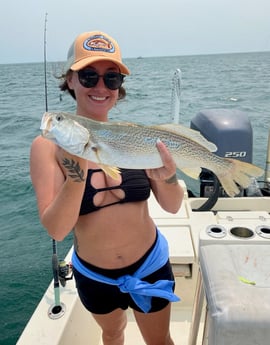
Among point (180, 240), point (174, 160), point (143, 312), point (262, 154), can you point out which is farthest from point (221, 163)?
point (262, 154)

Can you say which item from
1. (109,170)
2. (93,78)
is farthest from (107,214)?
(93,78)

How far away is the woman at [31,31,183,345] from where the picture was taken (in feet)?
5.60

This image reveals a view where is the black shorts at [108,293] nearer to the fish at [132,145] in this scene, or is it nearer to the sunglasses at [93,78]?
the fish at [132,145]

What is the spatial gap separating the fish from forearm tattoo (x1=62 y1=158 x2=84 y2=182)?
0.05 meters

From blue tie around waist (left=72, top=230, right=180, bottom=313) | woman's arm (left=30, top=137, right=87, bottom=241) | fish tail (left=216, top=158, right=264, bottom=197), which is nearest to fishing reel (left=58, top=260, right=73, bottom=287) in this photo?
blue tie around waist (left=72, top=230, right=180, bottom=313)

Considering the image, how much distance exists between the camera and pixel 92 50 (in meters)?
1.81

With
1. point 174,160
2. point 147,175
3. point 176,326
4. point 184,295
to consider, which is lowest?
point 176,326

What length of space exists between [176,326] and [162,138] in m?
2.08

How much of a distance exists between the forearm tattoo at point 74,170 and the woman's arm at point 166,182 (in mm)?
414

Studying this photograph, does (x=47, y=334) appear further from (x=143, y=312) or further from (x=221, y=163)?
(x=221, y=163)

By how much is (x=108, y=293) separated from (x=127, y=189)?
606 mm

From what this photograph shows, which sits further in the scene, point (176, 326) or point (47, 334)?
point (176, 326)

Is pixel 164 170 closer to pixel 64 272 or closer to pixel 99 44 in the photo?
pixel 99 44

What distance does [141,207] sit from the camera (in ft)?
6.55
